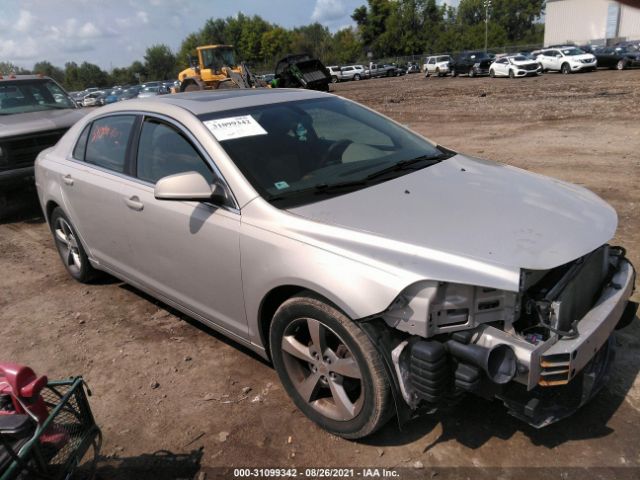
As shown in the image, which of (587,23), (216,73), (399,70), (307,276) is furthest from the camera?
(587,23)

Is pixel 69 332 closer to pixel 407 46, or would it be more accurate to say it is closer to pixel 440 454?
pixel 440 454

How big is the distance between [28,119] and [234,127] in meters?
5.81

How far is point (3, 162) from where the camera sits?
7145 millimetres

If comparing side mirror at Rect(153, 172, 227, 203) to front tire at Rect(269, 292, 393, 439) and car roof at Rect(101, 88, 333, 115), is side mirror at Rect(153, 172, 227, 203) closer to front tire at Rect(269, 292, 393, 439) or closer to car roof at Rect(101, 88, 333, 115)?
car roof at Rect(101, 88, 333, 115)

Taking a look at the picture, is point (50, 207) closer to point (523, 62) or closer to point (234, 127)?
point (234, 127)

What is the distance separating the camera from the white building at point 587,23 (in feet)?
203

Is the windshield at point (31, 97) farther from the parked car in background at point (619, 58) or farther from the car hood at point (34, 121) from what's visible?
the parked car in background at point (619, 58)

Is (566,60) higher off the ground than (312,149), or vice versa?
(312,149)

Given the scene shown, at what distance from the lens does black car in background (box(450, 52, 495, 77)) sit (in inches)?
1452

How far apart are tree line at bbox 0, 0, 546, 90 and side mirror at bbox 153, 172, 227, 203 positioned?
71.9 meters

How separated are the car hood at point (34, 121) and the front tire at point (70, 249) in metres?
2.96

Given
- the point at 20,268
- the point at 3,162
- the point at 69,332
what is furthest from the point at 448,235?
the point at 3,162

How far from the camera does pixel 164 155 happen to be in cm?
348

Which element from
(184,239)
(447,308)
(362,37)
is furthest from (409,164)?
(362,37)
